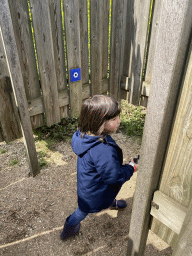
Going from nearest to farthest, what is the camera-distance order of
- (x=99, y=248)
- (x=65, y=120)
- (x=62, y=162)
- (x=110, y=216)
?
(x=99, y=248) < (x=110, y=216) < (x=62, y=162) < (x=65, y=120)

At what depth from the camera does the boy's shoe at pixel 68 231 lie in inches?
80.9

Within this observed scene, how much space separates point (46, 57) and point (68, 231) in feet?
6.90

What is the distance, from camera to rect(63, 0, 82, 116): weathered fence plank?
2.71 metres

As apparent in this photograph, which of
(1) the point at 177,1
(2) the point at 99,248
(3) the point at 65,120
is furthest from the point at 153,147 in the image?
(3) the point at 65,120

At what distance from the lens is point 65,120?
379cm

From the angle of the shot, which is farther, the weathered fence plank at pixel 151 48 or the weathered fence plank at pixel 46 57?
the weathered fence plank at pixel 151 48

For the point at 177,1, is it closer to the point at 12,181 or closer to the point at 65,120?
the point at 12,181

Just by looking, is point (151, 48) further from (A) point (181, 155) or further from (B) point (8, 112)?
(A) point (181, 155)

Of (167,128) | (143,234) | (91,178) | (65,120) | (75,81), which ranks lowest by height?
(65,120)

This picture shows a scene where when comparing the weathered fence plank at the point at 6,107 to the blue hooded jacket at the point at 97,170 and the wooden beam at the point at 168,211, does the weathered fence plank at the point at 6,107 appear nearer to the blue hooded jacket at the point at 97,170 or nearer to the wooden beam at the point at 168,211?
the blue hooded jacket at the point at 97,170

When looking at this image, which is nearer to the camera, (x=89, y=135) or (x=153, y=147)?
(x=153, y=147)

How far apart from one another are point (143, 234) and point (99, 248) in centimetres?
93

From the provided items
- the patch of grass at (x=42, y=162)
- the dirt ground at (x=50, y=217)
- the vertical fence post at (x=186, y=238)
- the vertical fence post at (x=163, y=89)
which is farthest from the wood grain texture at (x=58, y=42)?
the vertical fence post at (x=186, y=238)

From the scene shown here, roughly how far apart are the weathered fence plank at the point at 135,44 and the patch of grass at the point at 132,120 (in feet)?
1.55
